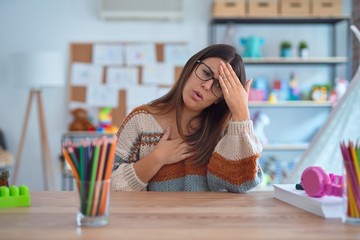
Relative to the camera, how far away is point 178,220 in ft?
3.56

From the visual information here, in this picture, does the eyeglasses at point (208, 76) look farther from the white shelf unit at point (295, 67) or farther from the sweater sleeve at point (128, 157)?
the white shelf unit at point (295, 67)

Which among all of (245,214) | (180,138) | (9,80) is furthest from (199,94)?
(9,80)

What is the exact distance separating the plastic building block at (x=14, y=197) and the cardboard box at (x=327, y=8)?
3.84 m

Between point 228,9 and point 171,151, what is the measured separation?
123 inches

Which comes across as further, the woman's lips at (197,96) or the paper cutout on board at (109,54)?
the paper cutout on board at (109,54)

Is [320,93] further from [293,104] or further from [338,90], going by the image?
[293,104]

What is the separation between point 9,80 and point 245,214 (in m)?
4.07

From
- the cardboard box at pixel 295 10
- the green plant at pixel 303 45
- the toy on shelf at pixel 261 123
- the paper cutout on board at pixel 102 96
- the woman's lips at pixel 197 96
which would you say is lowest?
the toy on shelf at pixel 261 123

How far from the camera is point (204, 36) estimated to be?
489 centimetres

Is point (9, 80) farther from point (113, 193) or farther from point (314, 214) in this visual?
point (314, 214)

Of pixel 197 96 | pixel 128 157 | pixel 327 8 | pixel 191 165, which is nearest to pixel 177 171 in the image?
pixel 191 165

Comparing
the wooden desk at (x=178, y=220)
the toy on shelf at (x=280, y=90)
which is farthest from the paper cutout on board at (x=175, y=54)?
the wooden desk at (x=178, y=220)

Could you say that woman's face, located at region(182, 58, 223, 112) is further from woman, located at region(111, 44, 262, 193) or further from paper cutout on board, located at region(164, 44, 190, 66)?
paper cutout on board, located at region(164, 44, 190, 66)

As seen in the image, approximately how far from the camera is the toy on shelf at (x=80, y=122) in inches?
185
